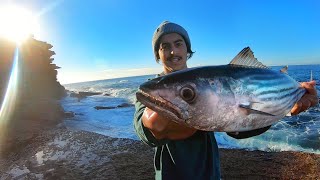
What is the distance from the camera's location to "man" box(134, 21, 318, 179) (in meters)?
2.30

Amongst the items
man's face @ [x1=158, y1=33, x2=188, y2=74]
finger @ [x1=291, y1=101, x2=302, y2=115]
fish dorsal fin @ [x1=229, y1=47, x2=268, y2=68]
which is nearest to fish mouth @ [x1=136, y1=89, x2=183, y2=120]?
fish dorsal fin @ [x1=229, y1=47, x2=268, y2=68]

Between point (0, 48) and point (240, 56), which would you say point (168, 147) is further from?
point (0, 48)

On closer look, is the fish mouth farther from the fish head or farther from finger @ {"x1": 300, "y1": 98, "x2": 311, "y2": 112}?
finger @ {"x1": 300, "y1": 98, "x2": 311, "y2": 112}

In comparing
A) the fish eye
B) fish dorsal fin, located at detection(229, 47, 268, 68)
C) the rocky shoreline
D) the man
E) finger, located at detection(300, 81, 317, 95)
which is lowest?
the rocky shoreline

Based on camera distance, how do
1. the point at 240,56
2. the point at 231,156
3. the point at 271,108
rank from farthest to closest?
the point at 231,156 → the point at 240,56 → the point at 271,108

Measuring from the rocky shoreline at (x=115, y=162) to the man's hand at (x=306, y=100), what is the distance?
568 centimetres

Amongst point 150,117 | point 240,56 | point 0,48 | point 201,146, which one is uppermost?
point 0,48

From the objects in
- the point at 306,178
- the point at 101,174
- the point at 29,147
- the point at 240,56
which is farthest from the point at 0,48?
the point at 240,56

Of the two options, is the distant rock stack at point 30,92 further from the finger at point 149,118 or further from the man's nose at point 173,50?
the finger at point 149,118

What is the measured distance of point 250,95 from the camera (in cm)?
195

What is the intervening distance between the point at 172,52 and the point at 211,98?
1.37 meters

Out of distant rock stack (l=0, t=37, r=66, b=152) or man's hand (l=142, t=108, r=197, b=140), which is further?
distant rock stack (l=0, t=37, r=66, b=152)

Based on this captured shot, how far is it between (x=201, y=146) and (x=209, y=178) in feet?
1.02

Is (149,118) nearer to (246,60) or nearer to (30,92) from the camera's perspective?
(246,60)
